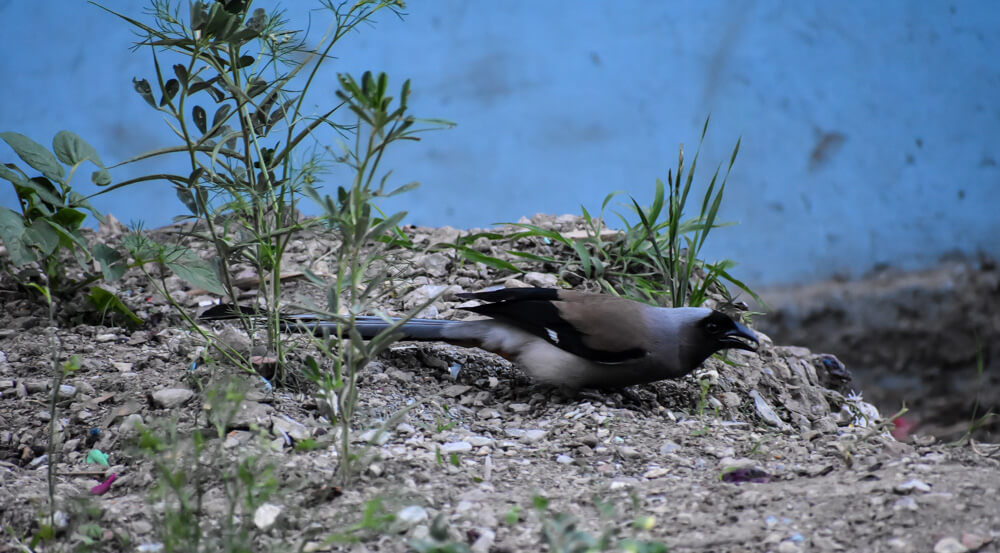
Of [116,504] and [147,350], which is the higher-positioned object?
[147,350]

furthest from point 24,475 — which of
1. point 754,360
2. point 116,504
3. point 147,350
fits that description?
point 754,360

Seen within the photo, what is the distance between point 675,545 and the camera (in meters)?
1.94

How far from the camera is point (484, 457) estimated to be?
2689mm

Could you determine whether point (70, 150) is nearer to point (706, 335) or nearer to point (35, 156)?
point (35, 156)

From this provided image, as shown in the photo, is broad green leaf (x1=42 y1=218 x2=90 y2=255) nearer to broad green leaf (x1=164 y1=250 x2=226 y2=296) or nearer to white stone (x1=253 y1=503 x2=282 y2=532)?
broad green leaf (x1=164 y1=250 x2=226 y2=296)

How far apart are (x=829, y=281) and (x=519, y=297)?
3.41m

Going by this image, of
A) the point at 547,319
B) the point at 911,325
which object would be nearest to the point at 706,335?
the point at 547,319

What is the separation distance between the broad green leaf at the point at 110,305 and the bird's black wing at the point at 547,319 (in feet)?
5.15

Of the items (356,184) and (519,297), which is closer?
(356,184)

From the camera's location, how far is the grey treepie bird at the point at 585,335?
3.39m

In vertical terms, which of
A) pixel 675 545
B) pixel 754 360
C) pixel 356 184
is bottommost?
pixel 675 545

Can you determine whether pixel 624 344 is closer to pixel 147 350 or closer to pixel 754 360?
pixel 754 360

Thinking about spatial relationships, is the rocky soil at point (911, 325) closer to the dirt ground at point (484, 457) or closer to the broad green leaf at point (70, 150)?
the dirt ground at point (484, 457)

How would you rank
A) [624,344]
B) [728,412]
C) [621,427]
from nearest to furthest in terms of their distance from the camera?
[621,427]
[624,344]
[728,412]
